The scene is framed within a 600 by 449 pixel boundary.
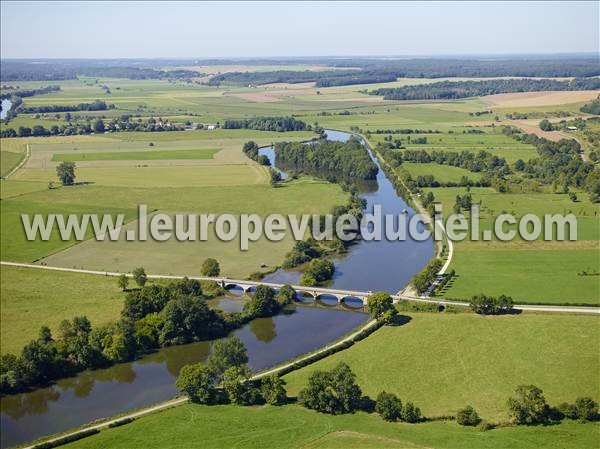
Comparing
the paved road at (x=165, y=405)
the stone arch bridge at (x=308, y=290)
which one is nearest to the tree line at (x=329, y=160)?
the stone arch bridge at (x=308, y=290)

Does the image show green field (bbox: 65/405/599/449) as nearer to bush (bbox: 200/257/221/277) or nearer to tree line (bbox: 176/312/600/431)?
tree line (bbox: 176/312/600/431)

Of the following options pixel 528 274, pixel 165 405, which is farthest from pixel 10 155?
pixel 528 274

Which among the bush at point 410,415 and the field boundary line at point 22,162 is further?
the field boundary line at point 22,162

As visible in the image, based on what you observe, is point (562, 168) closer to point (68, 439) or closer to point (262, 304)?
point (262, 304)

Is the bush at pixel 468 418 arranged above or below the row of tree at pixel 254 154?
below

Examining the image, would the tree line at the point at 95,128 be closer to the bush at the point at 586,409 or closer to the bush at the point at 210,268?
the bush at the point at 210,268

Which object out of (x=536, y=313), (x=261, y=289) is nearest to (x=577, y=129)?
(x=536, y=313)

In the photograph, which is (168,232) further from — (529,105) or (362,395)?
(529,105)

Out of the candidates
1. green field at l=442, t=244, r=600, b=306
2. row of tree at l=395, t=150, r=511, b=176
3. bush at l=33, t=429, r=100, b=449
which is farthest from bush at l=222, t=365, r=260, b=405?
row of tree at l=395, t=150, r=511, b=176
